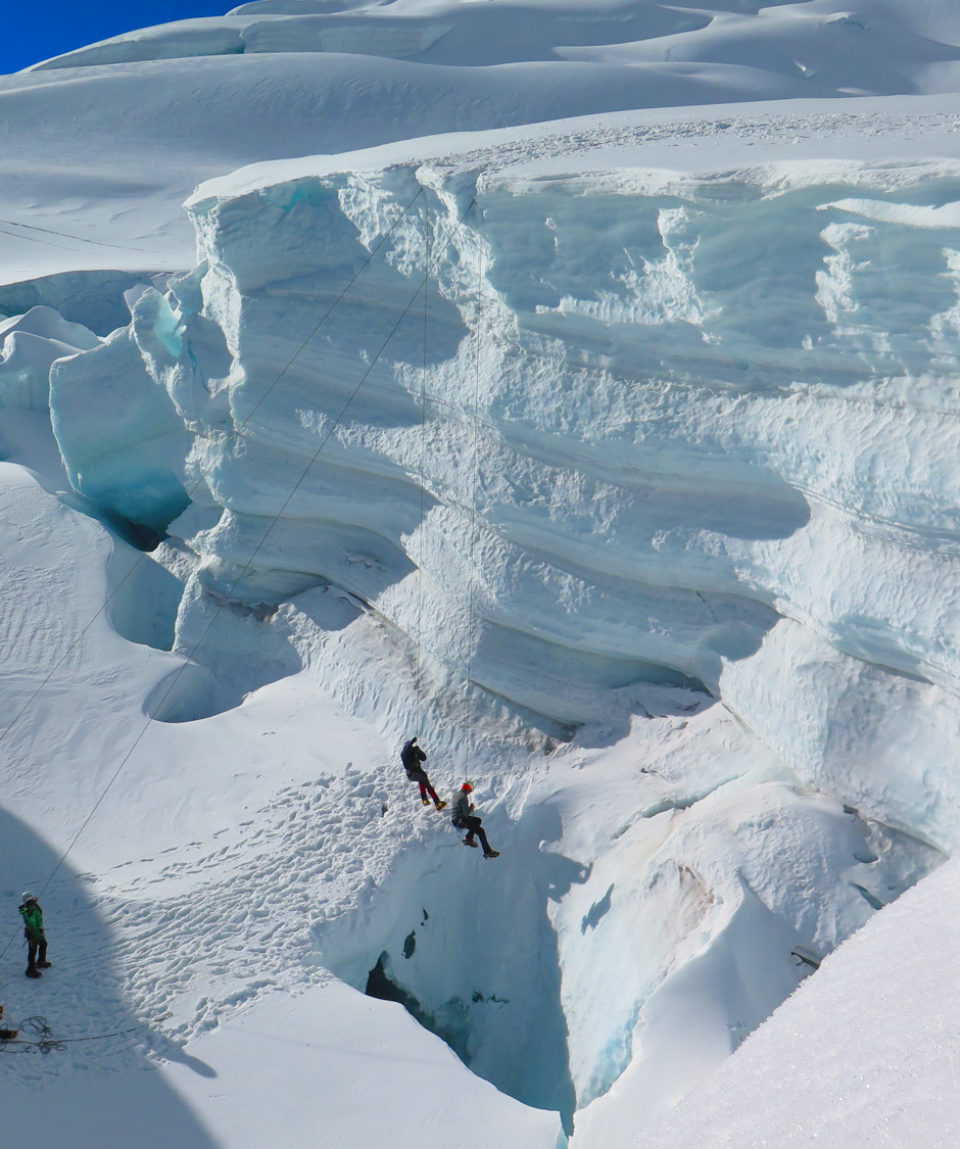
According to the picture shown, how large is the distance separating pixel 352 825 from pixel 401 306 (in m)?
4.28

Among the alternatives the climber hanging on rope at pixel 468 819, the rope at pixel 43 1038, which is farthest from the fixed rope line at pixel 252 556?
the climber hanging on rope at pixel 468 819

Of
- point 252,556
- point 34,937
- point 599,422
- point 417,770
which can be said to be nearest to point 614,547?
point 599,422

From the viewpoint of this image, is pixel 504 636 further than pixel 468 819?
Yes

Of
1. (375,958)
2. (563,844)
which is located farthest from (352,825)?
(563,844)

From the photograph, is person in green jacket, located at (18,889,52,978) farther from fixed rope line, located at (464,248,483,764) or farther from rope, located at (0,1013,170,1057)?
fixed rope line, located at (464,248,483,764)

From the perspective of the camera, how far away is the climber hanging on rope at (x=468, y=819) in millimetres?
7488

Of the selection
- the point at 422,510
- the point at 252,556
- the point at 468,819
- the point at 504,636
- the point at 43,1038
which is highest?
the point at 422,510

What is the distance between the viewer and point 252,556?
10227 mm

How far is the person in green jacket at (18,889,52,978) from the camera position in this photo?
22.1 feet

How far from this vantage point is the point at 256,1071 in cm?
623

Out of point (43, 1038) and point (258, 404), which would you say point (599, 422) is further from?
point (43, 1038)

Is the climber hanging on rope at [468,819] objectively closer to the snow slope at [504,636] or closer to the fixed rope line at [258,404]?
the snow slope at [504,636]

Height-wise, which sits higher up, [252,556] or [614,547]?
[614,547]

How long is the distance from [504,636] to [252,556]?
2928 mm
